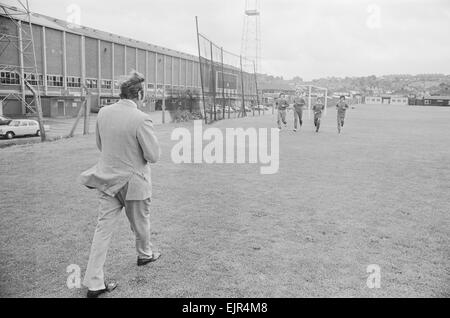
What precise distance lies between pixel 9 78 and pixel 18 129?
925 inches

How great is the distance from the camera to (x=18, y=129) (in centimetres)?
2464

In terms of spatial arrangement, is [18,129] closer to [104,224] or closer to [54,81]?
[104,224]

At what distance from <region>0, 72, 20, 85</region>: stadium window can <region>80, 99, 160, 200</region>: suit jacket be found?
46.3 m

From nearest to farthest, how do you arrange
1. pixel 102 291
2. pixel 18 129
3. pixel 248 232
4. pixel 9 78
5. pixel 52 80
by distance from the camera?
pixel 102 291, pixel 248 232, pixel 18 129, pixel 9 78, pixel 52 80

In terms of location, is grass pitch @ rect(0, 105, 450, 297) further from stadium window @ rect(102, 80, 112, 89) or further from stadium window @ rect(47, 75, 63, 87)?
stadium window @ rect(102, 80, 112, 89)

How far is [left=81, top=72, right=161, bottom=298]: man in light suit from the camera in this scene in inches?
134

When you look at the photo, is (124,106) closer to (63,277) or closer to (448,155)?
(63,277)

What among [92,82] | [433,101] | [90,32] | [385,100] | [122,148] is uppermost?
[90,32]

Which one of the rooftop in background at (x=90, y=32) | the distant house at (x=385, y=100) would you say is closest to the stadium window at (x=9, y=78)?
the rooftop in background at (x=90, y=32)

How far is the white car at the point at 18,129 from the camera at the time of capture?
24.0 metres

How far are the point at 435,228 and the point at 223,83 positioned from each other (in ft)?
71.0

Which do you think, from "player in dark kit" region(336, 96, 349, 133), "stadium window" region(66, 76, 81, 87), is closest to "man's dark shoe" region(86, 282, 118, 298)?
"player in dark kit" region(336, 96, 349, 133)

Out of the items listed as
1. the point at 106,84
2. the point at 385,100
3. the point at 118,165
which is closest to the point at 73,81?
the point at 106,84
